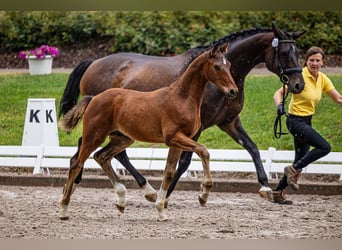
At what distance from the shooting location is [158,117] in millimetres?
5977

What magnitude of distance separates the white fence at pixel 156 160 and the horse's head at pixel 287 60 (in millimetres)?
1212

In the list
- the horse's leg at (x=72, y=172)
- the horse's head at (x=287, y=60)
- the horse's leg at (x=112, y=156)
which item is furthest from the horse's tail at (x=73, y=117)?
the horse's head at (x=287, y=60)

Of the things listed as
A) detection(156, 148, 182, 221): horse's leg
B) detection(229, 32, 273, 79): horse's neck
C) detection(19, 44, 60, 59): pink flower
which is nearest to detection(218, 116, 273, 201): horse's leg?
detection(229, 32, 273, 79): horse's neck

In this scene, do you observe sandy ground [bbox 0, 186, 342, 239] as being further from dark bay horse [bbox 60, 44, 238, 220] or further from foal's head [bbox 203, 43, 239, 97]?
foal's head [bbox 203, 43, 239, 97]

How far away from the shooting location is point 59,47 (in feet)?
25.8

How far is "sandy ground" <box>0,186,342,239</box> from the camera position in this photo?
598cm

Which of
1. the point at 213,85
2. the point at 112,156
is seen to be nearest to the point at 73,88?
the point at 112,156

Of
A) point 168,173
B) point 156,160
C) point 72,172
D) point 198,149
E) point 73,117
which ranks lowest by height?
point 156,160

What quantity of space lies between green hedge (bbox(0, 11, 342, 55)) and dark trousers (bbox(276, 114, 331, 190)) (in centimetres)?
94

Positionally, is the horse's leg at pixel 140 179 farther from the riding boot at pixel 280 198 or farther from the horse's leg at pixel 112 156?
the riding boot at pixel 280 198

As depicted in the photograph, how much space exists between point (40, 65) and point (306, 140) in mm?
2397

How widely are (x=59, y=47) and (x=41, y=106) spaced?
56 cm

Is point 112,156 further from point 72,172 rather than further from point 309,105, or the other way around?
point 309,105

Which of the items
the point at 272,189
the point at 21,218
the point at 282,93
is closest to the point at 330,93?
the point at 282,93
